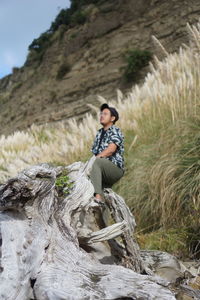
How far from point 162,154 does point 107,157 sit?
4.73 feet

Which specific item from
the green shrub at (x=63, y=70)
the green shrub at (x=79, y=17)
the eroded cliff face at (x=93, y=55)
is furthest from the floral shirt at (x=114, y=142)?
the green shrub at (x=79, y=17)

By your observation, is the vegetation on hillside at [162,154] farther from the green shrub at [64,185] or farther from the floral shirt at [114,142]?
the green shrub at [64,185]

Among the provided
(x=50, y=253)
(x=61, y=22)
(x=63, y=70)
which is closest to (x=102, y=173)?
(x=50, y=253)

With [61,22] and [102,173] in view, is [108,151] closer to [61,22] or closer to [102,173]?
[102,173]

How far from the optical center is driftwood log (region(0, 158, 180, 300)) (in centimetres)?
250

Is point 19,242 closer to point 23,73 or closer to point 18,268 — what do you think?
point 18,268

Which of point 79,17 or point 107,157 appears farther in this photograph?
point 79,17

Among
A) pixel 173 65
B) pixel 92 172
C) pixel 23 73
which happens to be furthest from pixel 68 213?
pixel 23 73

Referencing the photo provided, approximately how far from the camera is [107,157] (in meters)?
4.22

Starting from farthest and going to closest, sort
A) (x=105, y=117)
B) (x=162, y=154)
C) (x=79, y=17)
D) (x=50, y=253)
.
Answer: (x=79, y=17) < (x=162, y=154) < (x=105, y=117) < (x=50, y=253)

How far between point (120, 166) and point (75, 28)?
21702 mm

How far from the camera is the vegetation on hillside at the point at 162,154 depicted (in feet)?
15.5

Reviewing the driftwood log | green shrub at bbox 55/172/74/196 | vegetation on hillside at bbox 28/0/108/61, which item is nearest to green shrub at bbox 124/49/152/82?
vegetation on hillside at bbox 28/0/108/61

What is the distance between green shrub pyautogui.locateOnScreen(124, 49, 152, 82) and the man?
13904 mm
